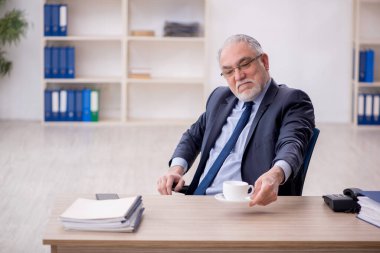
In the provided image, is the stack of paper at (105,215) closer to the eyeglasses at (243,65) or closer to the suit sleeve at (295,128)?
the suit sleeve at (295,128)

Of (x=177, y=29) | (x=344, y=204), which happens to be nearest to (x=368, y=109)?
(x=177, y=29)

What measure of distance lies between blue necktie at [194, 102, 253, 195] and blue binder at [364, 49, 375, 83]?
5.36m

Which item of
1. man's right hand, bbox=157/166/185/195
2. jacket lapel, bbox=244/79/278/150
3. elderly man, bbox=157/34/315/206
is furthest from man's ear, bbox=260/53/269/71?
man's right hand, bbox=157/166/185/195

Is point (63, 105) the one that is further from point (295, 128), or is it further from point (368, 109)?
point (295, 128)

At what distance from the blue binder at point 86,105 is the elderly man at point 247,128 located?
5.04 m

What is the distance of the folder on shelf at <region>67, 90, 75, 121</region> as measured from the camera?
8328 millimetres

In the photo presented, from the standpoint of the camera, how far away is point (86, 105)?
8.39m

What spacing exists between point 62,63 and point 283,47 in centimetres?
240

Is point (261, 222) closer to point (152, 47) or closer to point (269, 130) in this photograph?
point (269, 130)

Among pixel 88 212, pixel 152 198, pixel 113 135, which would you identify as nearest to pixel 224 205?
pixel 152 198

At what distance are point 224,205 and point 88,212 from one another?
1.58ft

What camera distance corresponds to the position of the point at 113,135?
7.83 metres

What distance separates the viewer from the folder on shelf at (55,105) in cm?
831

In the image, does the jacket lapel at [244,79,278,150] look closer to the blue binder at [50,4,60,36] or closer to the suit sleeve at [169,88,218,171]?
the suit sleeve at [169,88,218,171]
